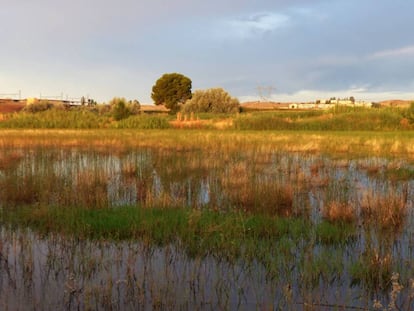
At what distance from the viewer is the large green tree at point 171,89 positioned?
88.6m

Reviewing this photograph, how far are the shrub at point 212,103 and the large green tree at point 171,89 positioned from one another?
90.9 ft

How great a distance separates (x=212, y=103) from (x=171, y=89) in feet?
99.7

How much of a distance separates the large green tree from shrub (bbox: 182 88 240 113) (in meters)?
27.7

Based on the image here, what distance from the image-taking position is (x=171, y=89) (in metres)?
88.6

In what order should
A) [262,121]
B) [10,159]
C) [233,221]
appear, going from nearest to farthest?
1. [233,221]
2. [10,159]
3. [262,121]

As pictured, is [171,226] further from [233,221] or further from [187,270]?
[187,270]

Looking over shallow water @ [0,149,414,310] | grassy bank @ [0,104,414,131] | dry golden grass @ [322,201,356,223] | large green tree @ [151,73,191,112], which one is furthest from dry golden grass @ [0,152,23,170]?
large green tree @ [151,73,191,112]

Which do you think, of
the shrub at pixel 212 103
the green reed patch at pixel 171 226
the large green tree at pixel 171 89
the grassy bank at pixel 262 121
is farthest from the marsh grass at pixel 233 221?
the large green tree at pixel 171 89

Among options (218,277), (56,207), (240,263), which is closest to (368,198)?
(240,263)

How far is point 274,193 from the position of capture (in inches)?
350

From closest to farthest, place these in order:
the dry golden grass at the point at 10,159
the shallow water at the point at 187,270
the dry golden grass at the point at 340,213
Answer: the shallow water at the point at 187,270, the dry golden grass at the point at 340,213, the dry golden grass at the point at 10,159

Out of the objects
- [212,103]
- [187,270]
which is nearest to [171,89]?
[212,103]

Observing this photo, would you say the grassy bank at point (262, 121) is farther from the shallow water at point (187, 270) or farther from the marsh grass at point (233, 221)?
the shallow water at point (187, 270)

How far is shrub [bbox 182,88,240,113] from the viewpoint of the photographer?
2357 inches
